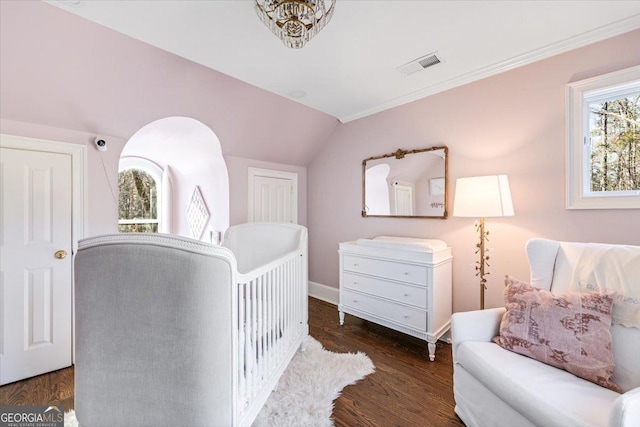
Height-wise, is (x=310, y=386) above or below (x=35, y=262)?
below

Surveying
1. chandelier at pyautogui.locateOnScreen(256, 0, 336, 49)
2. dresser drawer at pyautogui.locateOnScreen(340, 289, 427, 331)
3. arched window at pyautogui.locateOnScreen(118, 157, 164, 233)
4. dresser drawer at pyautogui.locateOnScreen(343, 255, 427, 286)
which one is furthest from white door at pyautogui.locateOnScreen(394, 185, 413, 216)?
arched window at pyautogui.locateOnScreen(118, 157, 164, 233)

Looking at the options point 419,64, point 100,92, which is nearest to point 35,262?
point 100,92

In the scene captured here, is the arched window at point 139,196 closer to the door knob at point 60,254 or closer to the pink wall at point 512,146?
the door knob at point 60,254

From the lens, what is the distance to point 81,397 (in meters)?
1.12

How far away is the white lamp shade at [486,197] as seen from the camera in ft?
6.36

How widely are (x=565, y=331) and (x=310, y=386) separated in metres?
1.50

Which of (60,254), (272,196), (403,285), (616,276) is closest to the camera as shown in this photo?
(616,276)

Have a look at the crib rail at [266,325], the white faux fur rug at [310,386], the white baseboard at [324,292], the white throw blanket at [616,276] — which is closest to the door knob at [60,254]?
the white faux fur rug at [310,386]

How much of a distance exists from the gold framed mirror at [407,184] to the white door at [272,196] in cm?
→ 109

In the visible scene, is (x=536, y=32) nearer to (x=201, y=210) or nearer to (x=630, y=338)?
(x=630, y=338)

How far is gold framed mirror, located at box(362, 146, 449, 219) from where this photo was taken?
8.45ft

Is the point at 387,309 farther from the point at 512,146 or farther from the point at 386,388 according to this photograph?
the point at 512,146

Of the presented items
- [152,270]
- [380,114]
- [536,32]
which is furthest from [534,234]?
[152,270]

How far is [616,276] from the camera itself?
1.40 meters
